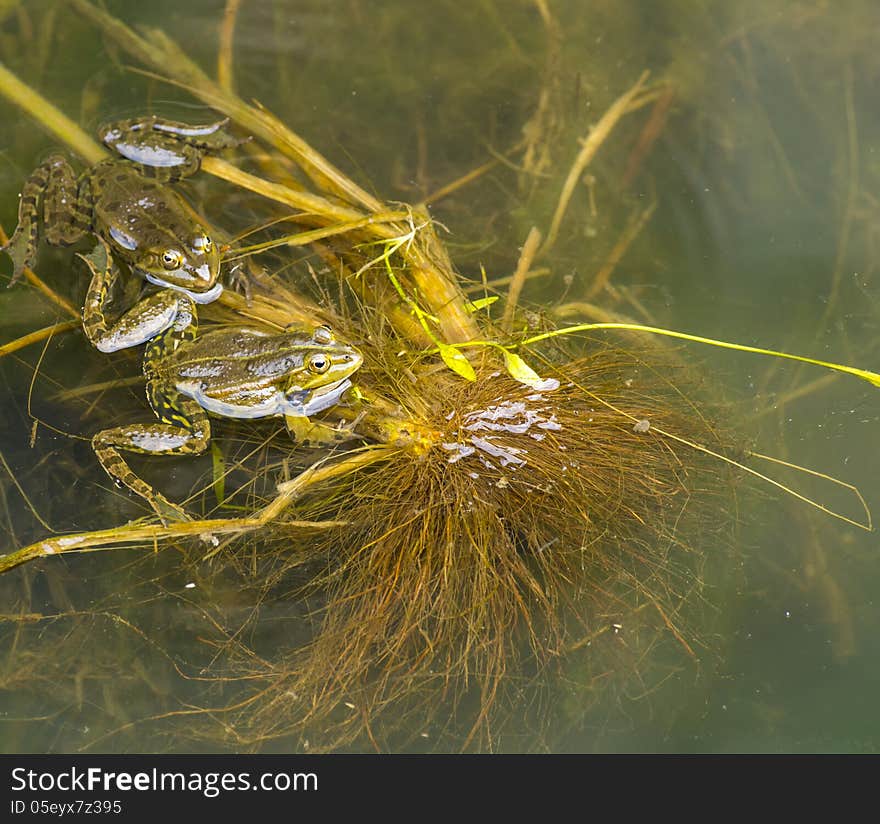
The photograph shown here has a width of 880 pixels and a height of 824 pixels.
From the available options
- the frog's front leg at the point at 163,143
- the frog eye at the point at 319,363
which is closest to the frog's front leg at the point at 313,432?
the frog eye at the point at 319,363

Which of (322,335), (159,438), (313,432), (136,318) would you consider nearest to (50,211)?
(136,318)

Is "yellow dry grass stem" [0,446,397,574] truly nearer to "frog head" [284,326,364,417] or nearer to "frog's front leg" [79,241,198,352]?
"frog head" [284,326,364,417]

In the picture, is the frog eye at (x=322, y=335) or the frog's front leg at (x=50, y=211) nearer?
the frog eye at (x=322, y=335)

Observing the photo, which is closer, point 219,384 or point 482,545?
point 219,384

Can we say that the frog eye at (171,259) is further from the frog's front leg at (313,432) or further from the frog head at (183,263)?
the frog's front leg at (313,432)

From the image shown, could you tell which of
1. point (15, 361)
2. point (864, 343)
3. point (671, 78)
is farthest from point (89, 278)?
point (864, 343)

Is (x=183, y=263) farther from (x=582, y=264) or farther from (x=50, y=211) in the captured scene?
(x=582, y=264)
